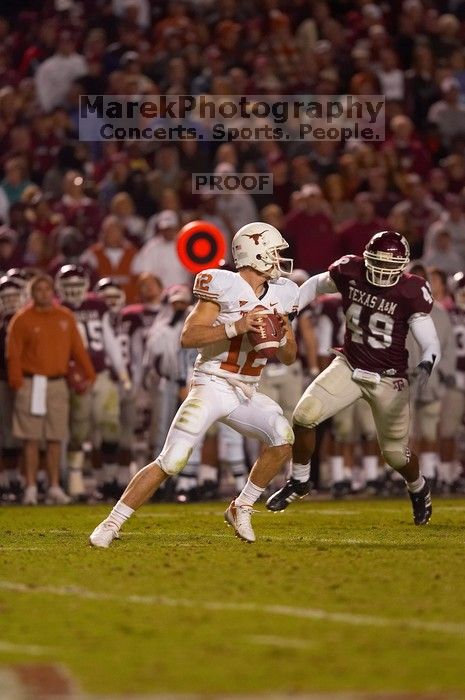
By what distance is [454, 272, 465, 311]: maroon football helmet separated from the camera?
48.3ft

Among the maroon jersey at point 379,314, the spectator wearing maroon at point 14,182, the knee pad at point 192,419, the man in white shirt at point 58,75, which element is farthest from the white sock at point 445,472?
the knee pad at point 192,419

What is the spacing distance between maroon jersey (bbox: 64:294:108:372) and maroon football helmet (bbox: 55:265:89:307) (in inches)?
2.2

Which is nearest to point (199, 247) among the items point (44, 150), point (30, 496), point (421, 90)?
point (30, 496)

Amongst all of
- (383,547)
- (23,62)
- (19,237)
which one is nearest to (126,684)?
(383,547)

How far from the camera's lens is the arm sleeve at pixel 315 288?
9.88m

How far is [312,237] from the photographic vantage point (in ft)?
52.0

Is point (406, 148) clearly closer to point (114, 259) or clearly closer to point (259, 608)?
point (114, 259)

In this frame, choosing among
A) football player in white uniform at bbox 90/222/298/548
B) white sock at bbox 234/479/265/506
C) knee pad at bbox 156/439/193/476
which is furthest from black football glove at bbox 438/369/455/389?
knee pad at bbox 156/439/193/476

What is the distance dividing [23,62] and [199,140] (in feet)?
9.71

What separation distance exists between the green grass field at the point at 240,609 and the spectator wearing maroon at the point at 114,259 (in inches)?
225

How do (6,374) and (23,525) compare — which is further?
(6,374)

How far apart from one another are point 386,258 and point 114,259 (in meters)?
6.13

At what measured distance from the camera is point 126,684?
505cm

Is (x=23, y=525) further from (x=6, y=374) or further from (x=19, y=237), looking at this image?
(x=19, y=237)
